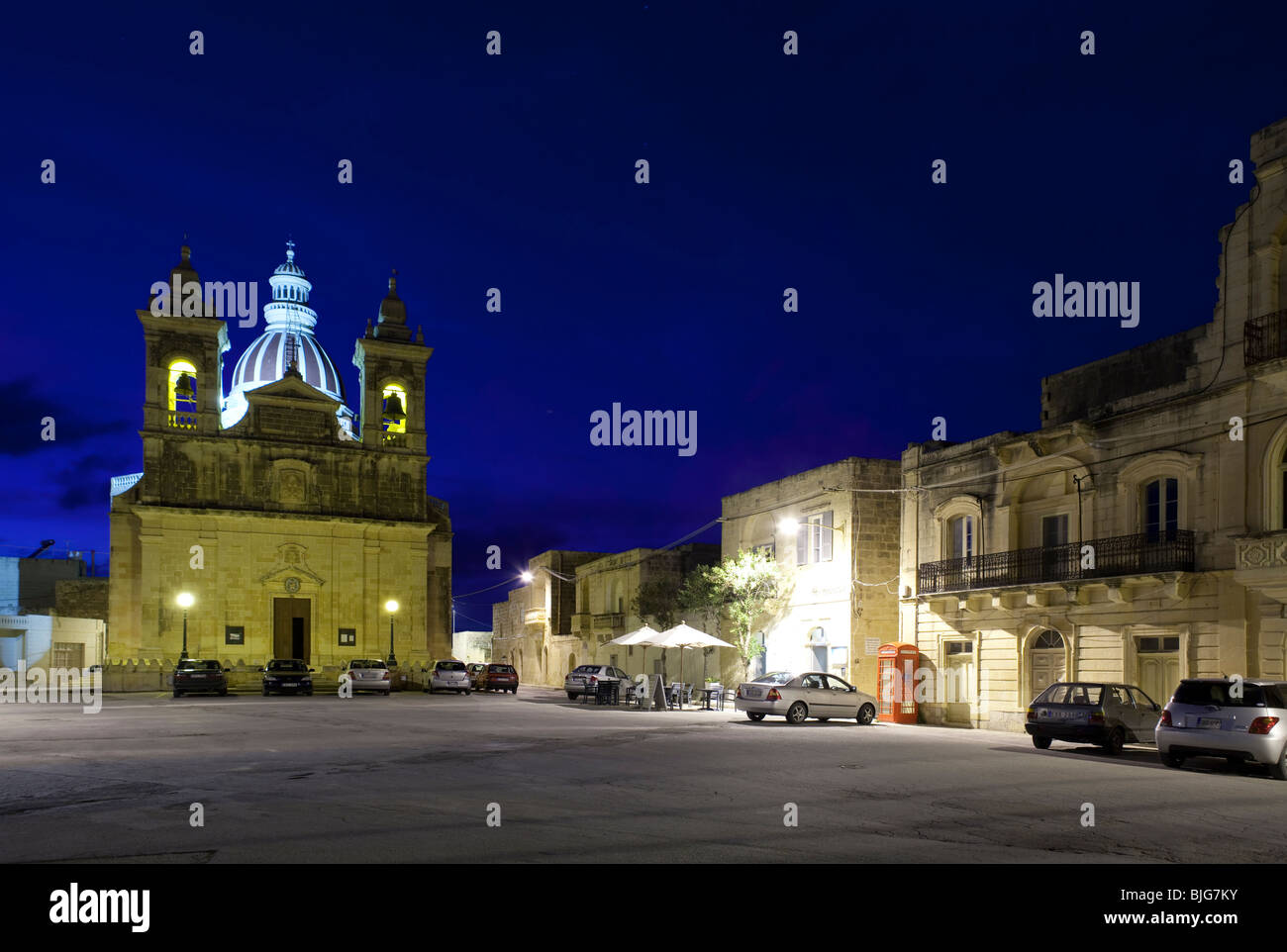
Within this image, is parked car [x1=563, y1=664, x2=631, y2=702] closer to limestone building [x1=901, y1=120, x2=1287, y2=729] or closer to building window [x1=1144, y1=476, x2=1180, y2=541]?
limestone building [x1=901, y1=120, x2=1287, y2=729]

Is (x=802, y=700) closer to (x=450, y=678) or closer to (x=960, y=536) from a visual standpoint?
(x=960, y=536)

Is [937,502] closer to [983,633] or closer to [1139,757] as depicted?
[983,633]

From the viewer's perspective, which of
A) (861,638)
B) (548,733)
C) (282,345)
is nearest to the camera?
(548,733)

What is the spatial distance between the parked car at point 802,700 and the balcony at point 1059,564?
13.9 feet

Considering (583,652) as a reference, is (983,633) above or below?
above

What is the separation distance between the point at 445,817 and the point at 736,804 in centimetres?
310

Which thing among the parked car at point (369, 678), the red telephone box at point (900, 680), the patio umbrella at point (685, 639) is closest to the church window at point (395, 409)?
the parked car at point (369, 678)

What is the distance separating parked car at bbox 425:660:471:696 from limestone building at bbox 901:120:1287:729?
70.2 ft

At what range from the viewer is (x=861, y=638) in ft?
110

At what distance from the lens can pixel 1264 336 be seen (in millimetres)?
21625

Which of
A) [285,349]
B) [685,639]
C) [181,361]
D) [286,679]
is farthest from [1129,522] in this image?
[285,349]

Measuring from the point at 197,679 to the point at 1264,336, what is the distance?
35.4m

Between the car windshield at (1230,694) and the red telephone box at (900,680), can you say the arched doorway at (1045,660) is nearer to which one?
the red telephone box at (900,680)
